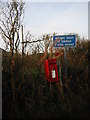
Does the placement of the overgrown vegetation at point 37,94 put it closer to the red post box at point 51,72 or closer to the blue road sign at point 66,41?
the red post box at point 51,72

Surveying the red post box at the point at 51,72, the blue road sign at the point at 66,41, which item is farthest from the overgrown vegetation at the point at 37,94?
the blue road sign at the point at 66,41

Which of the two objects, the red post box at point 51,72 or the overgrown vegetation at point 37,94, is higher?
the red post box at point 51,72

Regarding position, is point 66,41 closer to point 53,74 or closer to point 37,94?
point 53,74

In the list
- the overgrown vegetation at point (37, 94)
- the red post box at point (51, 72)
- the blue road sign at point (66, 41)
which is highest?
the blue road sign at point (66, 41)

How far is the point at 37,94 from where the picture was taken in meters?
5.14

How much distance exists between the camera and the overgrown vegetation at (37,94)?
4492 mm

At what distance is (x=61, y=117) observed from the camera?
4316mm

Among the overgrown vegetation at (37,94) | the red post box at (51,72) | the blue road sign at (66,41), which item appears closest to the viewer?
the overgrown vegetation at (37,94)

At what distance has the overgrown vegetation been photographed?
177 inches

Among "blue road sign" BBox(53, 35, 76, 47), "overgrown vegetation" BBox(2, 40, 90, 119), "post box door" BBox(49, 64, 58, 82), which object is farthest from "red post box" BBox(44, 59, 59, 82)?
"blue road sign" BBox(53, 35, 76, 47)

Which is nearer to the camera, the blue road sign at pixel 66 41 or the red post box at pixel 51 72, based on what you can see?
the red post box at pixel 51 72

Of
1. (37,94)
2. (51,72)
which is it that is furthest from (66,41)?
(37,94)

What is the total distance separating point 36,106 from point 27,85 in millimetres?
1009

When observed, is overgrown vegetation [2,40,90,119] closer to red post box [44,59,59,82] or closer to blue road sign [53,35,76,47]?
red post box [44,59,59,82]
